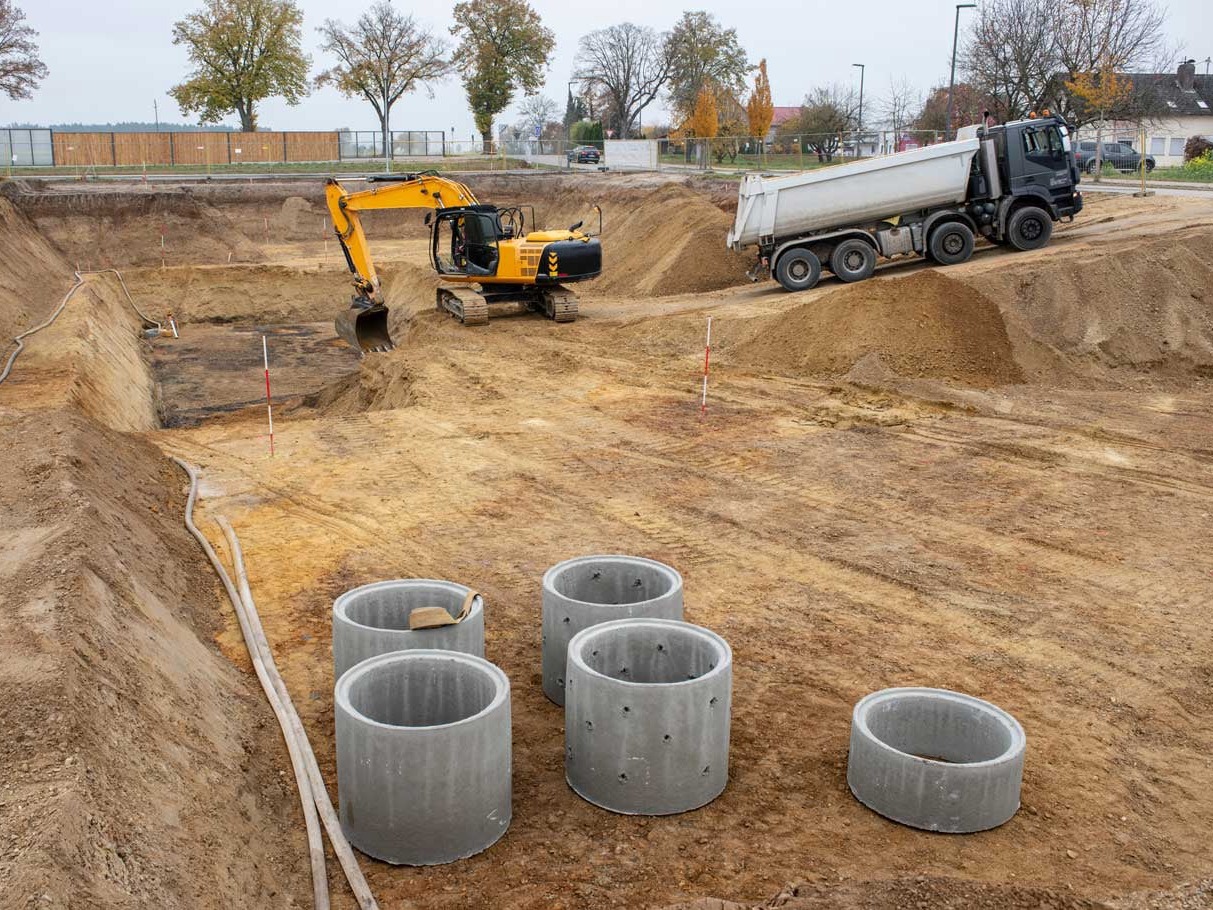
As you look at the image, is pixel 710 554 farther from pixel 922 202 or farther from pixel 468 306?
pixel 922 202

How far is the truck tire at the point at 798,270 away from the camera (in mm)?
22000

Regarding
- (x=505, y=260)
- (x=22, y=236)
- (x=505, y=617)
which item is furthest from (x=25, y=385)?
(x=22, y=236)

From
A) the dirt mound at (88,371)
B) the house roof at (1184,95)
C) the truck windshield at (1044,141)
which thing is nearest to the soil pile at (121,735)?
the dirt mound at (88,371)

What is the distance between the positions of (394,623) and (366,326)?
15.4 m

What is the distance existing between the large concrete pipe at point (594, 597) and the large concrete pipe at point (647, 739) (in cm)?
78

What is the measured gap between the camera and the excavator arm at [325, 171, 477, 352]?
2114 cm

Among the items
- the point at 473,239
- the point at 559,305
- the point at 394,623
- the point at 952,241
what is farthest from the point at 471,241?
the point at 394,623

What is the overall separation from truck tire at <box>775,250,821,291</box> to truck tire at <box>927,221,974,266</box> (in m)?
2.31

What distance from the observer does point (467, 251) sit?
21891 mm

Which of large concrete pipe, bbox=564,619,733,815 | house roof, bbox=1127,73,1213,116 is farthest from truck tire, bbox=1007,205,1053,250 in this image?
house roof, bbox=1127,73,1213,116

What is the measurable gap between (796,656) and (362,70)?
57.2 meters

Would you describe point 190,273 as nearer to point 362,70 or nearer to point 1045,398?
point 1045,398

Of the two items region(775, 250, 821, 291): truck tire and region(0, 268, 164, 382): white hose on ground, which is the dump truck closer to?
region(775, 250, 821, 291): truck tire

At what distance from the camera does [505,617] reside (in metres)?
9.01
